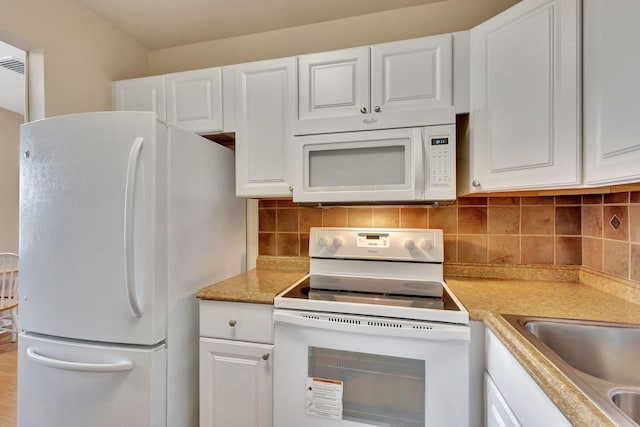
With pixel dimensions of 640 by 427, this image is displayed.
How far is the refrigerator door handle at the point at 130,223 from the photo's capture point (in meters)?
1.18

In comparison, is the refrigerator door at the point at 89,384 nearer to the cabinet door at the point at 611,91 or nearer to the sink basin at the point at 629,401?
the sink basin at the point at 629,401

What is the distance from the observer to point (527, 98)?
3.90 feet

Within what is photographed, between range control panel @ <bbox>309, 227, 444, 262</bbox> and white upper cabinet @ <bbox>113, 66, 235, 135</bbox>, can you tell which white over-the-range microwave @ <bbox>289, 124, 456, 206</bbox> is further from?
white upper cabinet @ <bbox>113, 66, 235, 135</bbox>

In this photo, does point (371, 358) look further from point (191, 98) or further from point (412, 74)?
point (191, 98)

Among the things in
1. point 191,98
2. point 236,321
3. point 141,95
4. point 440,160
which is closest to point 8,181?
point 141,95

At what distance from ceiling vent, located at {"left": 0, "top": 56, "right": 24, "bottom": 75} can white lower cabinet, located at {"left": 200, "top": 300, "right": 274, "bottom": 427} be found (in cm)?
273

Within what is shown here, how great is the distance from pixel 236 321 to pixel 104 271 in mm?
591

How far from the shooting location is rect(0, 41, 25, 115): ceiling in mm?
2264

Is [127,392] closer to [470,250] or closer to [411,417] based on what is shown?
[411,417]

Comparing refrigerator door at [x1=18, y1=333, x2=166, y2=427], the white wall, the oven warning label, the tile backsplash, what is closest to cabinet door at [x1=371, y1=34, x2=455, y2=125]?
the tile backsplash

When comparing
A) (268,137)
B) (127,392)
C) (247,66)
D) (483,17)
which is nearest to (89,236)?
(127,392)

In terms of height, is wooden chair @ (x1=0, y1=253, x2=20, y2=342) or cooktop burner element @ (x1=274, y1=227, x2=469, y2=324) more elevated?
cooktop burner element @ (x1=274, y1=227, x2=469, y2=324)

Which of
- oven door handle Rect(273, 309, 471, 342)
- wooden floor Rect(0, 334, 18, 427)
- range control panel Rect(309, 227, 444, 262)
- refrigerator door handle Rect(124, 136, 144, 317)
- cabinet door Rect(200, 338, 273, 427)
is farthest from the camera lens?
wooden floor Rect(0, 334, 18, 427)

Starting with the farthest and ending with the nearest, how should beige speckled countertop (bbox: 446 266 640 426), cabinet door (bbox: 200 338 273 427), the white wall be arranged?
the white wall < cabinet door (bbox: 200 338 273 427) < beige speckled countertop (bbox: 446 266 640 426)
